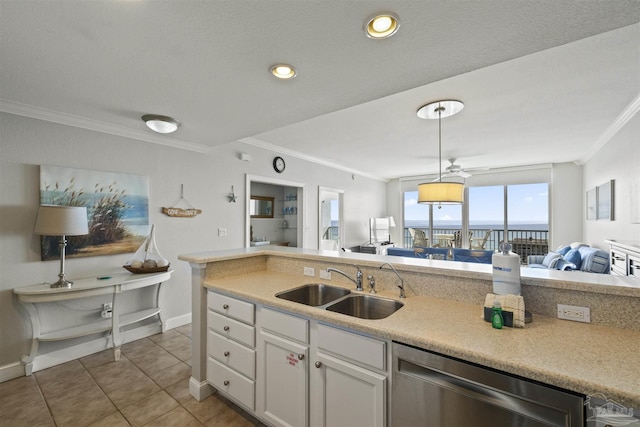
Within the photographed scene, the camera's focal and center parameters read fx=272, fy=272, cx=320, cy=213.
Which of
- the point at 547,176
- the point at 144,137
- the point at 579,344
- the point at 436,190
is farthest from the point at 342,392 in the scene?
the point at 547,176

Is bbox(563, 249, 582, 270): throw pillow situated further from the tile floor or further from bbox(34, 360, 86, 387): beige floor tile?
bbox(34, 360, 86, 387): beige floor tile

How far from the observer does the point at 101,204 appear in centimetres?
289

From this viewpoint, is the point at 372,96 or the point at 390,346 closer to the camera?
the point at 390,346

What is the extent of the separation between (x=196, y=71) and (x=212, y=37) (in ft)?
1.44

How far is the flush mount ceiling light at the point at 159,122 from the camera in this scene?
104 inches

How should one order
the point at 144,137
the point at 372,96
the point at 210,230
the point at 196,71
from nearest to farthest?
the point at 196,71 < the point at 372,96 < the point at 144,137 < the point at 210,230

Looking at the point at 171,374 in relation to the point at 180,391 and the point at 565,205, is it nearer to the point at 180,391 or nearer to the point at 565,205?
the point at 180,391

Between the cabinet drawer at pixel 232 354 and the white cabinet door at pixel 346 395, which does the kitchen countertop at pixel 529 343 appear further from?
the cabinet drawer at pixel 232 354

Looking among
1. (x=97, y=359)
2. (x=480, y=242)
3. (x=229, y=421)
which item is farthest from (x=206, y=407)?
(x=480, y=242)

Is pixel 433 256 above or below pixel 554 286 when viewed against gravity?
below

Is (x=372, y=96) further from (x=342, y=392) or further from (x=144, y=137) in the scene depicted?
(x=144, y=137)

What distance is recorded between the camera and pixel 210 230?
3846mm

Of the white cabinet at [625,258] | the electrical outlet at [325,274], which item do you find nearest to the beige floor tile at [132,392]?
the electrical outlet at [325,274]

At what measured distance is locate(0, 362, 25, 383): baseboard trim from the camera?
7.77ft
